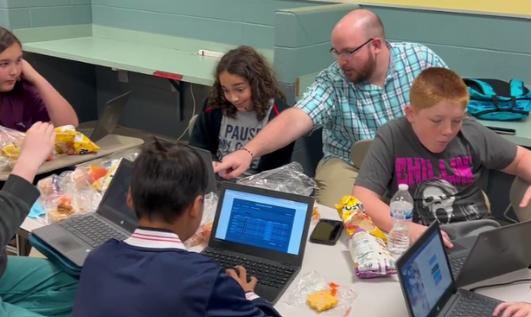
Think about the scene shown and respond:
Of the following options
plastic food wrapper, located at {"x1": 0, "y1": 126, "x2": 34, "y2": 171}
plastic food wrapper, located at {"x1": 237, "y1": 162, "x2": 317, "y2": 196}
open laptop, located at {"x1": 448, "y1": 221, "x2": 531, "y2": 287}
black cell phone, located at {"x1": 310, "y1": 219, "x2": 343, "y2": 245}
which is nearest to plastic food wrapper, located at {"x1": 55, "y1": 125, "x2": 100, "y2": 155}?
plastic food wrapper, located at {"x1": 0, "y1": 126, "x2": 34, "y2": 171}

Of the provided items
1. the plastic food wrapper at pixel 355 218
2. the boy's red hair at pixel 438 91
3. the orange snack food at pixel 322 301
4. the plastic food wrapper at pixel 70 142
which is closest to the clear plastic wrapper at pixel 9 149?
the plastic food wrapper at pixel 70 142

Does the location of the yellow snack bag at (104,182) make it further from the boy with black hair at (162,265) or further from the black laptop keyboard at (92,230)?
the boy with black hair at (162,265)

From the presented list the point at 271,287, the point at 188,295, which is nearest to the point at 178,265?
the point at 188,295

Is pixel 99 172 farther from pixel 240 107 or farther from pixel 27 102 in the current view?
pixel 27 102

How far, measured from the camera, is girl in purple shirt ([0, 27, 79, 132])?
2582mm

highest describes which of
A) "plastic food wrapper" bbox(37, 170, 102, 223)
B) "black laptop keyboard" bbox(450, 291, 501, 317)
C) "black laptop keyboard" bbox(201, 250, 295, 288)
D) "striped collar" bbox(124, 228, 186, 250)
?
"striped collar" bbox(124, 228, 186, 250)

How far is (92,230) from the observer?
1738 mm

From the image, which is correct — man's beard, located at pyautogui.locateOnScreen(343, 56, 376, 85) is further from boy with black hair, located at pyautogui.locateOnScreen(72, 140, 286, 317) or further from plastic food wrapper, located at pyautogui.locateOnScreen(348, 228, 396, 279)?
boy with black hair, located at pyautogui.locateOnScreen(72, 140, 286, 317)

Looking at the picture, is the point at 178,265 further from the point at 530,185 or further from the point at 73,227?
the point at 530,185

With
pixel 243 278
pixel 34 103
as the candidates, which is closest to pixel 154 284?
pixel 243 278

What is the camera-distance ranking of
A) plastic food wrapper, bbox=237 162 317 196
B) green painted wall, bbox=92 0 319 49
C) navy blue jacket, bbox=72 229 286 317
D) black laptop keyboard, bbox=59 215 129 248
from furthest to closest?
green painted wall, bbox=92 0 319 49, plastic food wrapper, bbox=237 162 317 196, black laptop keyboard, bbox=59 215 129 248, navy blue jacket, bbox=72 229 286 317

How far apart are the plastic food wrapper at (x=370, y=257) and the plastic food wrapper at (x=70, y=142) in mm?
1261

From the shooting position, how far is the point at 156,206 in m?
1.27

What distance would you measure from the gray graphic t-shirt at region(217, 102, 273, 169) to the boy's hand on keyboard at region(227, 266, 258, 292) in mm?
1158
